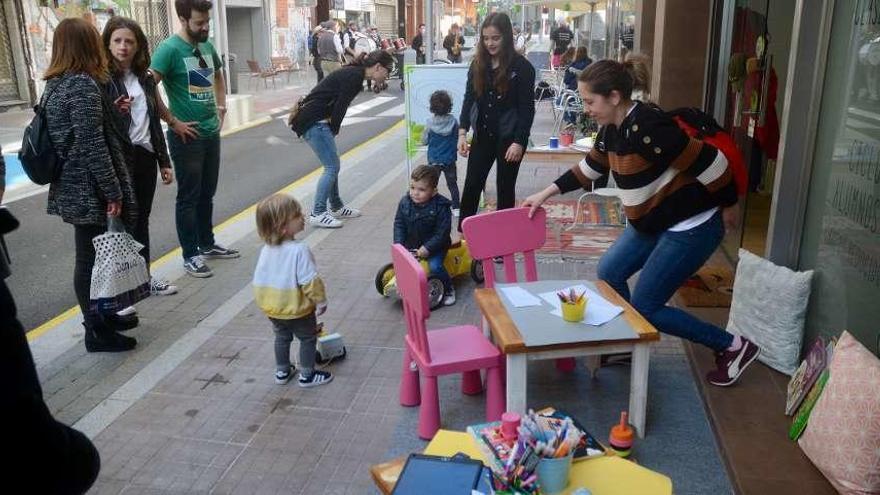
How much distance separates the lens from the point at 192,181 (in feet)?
19.6

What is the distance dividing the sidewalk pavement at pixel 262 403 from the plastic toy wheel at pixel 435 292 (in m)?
0.11

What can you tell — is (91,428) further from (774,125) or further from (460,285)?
(774,125)

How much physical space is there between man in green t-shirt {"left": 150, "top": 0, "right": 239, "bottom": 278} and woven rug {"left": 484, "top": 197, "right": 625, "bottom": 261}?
2.84 metres

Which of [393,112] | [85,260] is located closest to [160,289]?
[85,260]

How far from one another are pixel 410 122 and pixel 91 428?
5.15 metres

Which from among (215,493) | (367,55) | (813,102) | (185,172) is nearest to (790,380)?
(813,102)

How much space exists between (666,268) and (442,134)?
4122mm

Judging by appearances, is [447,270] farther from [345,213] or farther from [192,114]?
[345,213]

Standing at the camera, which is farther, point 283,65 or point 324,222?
point 283,65

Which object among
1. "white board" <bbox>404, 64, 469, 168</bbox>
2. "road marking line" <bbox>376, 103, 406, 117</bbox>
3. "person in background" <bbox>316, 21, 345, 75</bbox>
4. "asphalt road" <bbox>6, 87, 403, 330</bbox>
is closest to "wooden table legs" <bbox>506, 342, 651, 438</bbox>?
"asphalt road" <bbox>6, 87, 403, 330</bbox>

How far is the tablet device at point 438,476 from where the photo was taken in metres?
2.33

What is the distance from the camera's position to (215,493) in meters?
3.31

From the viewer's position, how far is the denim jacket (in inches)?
213

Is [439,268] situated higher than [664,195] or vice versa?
[664,195]
